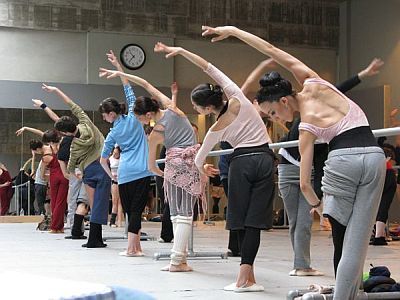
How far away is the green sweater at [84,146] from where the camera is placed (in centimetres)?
784

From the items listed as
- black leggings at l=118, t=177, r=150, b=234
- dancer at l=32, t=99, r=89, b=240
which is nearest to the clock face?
dancer at l=32, t=99, r=89, b=240

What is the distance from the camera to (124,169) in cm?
637

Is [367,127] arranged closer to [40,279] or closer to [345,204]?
[345,204]

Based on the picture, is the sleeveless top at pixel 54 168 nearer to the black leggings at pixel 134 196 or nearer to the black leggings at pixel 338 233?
the black leggings at pixel 134 196

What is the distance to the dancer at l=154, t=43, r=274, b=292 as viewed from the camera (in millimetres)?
4320

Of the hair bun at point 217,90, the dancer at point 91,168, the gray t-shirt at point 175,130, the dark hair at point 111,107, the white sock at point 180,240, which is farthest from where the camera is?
the dancer at point 91,168

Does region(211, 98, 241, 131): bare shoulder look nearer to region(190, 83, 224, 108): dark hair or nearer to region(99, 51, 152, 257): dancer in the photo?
region(190, 83, 224, 108): dark hair

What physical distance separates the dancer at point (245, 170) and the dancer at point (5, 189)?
11121mm

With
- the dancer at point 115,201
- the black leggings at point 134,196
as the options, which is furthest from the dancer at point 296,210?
the dancer at point 115,201

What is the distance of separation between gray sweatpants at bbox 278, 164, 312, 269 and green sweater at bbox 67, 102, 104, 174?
3.10 meters

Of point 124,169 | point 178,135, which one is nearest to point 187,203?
point 178,135

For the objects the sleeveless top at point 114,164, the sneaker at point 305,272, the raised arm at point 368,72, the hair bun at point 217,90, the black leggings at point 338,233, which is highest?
the raised arm at point 368,72

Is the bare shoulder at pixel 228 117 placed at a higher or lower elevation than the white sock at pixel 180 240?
higher

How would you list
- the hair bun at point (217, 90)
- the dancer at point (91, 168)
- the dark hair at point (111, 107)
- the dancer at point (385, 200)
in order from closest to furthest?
1. the hair bun at point (217, 90)
2. the dark hair at point (111, 107)
3. the dancer at point (91, 168)
4. the dancer at point (385, 200)
